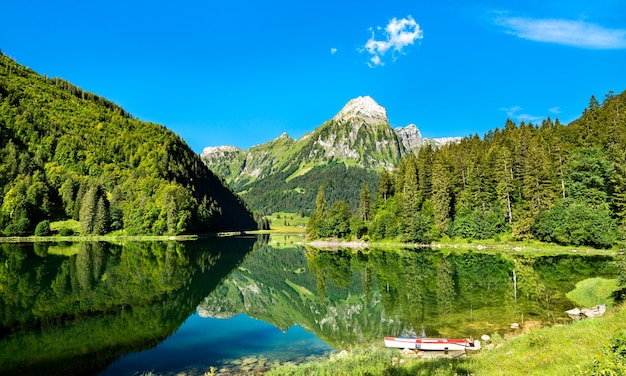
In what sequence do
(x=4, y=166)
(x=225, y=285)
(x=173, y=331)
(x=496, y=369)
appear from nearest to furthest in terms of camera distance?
(x=496, y=369), (x=173, y=331), (x=225, y=285), (x=4, y=166)

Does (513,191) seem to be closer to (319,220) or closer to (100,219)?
(319,220)

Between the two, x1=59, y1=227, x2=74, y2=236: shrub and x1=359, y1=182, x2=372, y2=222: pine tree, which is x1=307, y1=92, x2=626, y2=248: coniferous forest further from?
x1=59, y1=227, x2=74, y2=236: shrub

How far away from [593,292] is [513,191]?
79.0 metres

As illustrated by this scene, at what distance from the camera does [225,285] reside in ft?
186

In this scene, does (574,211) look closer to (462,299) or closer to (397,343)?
(462,299)

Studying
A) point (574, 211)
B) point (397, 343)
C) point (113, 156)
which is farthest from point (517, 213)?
point (113, 156)

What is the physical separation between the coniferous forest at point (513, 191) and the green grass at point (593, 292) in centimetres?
4970

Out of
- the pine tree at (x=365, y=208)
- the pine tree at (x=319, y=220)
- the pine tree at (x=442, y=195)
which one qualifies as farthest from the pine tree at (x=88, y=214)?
the pine tree at (x=442, y=195)

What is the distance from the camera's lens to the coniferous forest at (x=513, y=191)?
92.1 meters

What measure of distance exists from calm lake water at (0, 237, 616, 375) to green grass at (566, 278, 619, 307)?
159cm

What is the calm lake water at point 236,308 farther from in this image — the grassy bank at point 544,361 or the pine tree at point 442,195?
the pine tree at point 442,195

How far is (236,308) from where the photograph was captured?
45500mm

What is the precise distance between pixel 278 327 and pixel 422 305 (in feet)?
51.6

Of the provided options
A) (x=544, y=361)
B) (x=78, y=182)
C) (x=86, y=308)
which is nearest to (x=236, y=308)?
(x=86, y=308)
